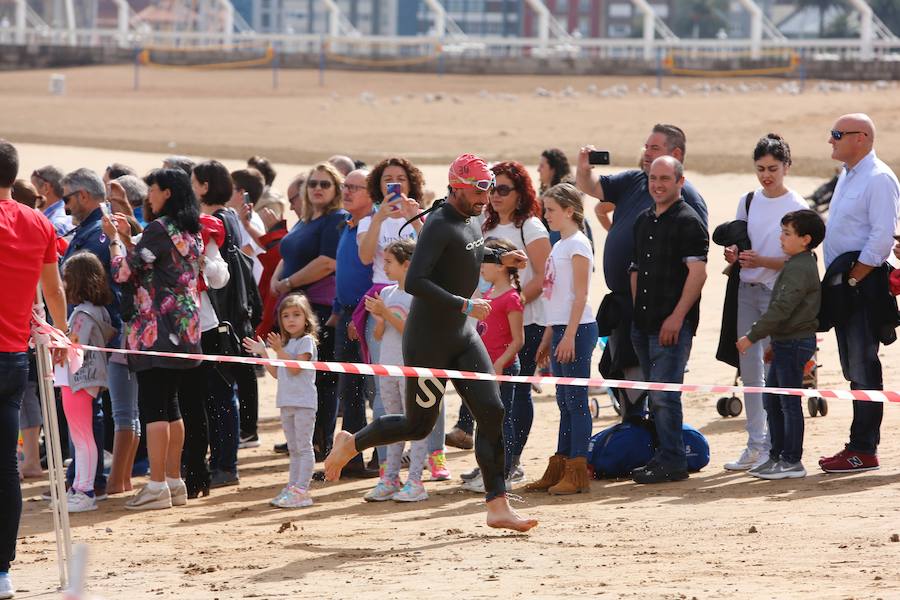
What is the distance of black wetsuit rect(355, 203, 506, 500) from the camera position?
7039mm

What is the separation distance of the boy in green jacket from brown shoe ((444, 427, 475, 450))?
8.32 feet

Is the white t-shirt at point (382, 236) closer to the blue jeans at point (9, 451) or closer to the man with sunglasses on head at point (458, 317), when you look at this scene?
the man with sunglasses on head at point (458, 317)

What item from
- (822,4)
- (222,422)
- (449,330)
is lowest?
(222,422)

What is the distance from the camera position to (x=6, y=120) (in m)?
46.7

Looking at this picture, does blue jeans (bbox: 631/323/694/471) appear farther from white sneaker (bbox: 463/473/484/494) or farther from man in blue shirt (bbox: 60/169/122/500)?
man in blue shirt (bbox: 60/169/122/500)

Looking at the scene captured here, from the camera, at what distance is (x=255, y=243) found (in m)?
11.0

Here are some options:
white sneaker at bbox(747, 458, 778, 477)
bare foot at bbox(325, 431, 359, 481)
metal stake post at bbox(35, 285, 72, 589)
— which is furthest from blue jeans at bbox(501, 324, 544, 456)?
metal stake post at bbox(35, 285, 72, 589)

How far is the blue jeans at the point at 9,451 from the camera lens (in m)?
6.59

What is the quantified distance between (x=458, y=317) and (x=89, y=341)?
2.94 metres

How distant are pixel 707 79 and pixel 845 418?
205ft

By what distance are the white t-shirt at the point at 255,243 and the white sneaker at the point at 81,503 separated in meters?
2.48

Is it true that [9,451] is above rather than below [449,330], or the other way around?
below

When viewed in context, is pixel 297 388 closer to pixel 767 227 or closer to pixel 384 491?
pixel 384 491

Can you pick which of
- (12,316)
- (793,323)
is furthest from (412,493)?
(12,316)
